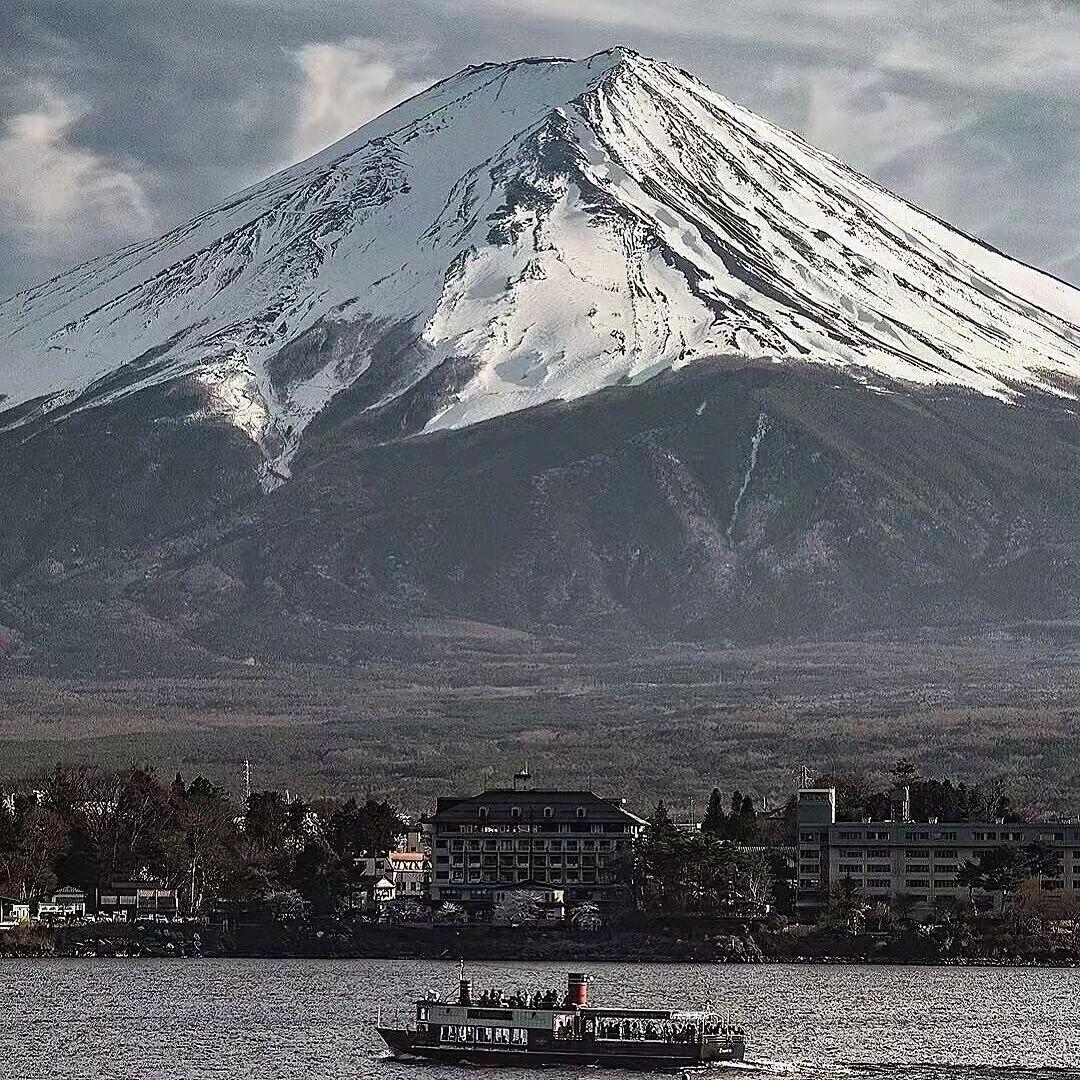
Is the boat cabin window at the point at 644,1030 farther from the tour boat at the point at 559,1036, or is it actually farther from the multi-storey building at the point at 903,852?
the multi-storey building at the point at 903,852

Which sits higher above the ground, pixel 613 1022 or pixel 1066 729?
pixel 1066 729

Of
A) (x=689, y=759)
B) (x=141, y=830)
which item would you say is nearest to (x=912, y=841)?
(x=141, y=830)

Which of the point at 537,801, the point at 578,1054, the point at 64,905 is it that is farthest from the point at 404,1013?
the point at 64,905

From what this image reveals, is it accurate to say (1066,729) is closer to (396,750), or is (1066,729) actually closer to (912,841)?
(396,750)

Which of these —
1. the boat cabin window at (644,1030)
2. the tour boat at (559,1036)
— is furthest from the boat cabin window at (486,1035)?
the boat cabin window at (644,1030)

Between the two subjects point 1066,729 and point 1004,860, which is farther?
point 1066,729

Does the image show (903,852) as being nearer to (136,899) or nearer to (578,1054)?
(136,899)

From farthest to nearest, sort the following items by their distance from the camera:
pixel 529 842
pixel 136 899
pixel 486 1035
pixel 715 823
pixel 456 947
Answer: pixel 715 823
pixel 529 842
pixel 136 899
pixel 456 947
pixel 486 1035
